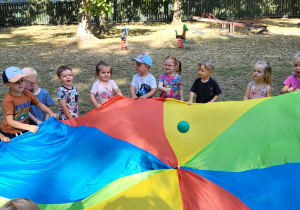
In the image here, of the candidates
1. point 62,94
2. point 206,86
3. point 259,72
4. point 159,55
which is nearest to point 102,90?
point 62,94

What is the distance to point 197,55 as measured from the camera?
31.3 feet

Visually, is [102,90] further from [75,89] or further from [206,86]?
[206,86]

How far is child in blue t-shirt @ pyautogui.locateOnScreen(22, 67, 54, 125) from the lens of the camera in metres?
3.69

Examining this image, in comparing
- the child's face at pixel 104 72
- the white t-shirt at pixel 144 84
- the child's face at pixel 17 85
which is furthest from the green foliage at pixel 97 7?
the child's face at pixel 17 85

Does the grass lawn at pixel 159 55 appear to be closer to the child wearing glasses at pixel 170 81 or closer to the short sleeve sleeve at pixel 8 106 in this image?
the child wearing glasses at pixel 170 81

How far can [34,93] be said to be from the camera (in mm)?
3844

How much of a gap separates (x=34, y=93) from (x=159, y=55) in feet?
20.3

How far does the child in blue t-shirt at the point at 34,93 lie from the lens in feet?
12.1

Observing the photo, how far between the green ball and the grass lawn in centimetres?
249

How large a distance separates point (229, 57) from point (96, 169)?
7186 mm

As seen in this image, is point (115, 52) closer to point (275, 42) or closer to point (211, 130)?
point (275, 42)

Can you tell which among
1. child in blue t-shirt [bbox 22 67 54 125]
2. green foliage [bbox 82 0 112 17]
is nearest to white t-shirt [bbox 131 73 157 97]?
child in blue t-shirt [bbox 22 67 54 125]

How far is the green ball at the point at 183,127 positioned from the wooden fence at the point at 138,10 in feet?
59.0

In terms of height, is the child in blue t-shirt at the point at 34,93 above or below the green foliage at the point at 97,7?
below
